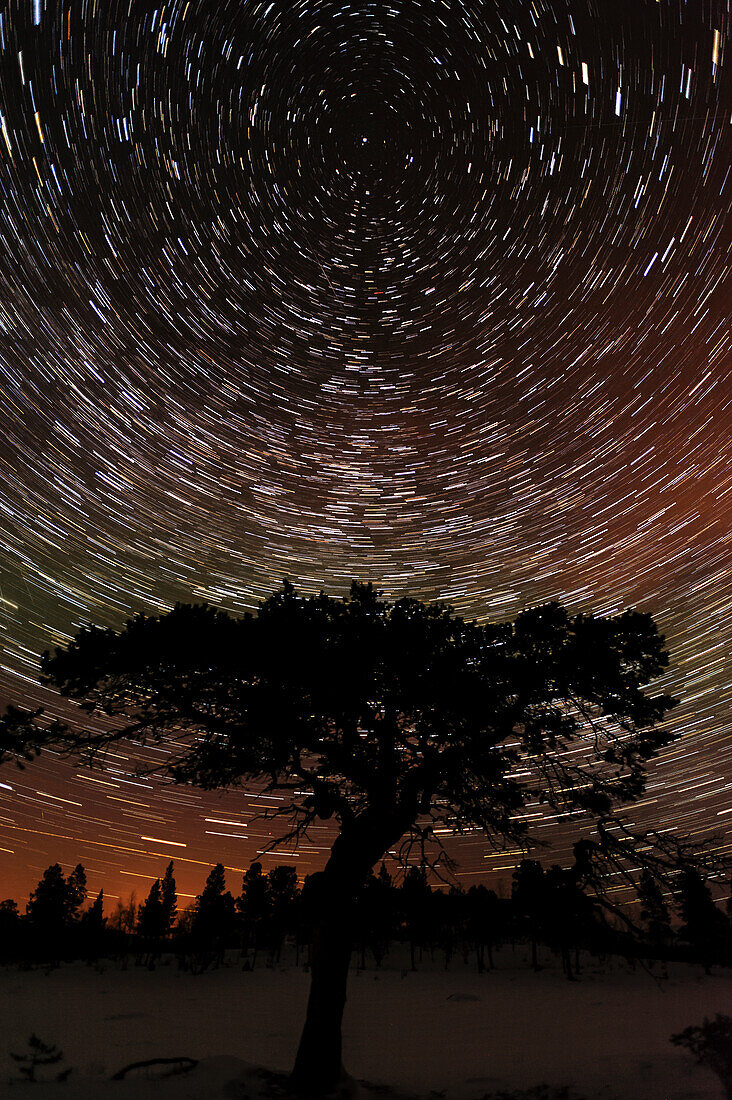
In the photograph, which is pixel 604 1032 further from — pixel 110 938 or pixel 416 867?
pixel 110 938

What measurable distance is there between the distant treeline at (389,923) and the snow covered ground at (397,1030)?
8.43 ft

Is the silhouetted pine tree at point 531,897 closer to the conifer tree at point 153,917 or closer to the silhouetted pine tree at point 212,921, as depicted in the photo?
the silhouetted pine tree at point 212,921

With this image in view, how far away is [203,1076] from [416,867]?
4.56m

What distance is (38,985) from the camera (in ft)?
123

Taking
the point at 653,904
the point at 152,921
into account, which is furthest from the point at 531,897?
the point at 152,921

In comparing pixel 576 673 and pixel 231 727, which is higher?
pixel 576 673

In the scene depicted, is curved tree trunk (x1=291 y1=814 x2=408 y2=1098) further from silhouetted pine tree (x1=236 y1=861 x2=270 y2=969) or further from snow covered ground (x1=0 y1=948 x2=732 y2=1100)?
silhouetted pine tree (x1=236 y1=861 x2=270 y2=969)

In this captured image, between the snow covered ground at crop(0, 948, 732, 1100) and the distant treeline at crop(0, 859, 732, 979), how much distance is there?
2.57 metres

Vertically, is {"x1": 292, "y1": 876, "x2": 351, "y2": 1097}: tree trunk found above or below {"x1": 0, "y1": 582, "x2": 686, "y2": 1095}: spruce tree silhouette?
below

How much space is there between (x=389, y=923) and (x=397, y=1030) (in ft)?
20.7

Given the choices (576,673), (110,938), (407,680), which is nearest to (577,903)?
(576,673)

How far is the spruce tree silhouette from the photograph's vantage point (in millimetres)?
9727

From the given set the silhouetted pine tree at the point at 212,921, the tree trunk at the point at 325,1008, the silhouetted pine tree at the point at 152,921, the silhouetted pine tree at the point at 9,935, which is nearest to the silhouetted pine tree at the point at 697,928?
the tree trunk at the point at 325,1008

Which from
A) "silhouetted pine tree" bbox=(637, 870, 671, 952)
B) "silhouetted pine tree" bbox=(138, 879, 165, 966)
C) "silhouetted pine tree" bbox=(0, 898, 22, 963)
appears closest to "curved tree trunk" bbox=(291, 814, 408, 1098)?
"silhouetted pine tree" bbox=(637, 870, 671, 952)
